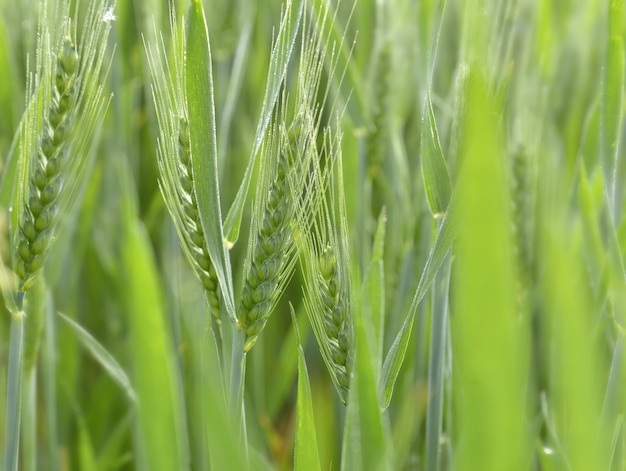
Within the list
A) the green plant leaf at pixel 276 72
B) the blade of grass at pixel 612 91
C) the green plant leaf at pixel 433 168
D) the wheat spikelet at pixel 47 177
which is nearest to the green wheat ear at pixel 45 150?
the wheat spikelet at pixel 47 177

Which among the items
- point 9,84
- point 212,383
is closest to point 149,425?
point 212,383

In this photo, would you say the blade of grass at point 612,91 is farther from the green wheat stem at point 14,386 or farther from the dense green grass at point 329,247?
the green wheat stem at point 14,386

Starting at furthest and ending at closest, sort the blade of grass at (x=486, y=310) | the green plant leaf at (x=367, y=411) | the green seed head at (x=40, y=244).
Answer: the green seed head at (x=40, y=244) < the green plant leaf at (x=367, y=411) < the blade of grass at (x=486, y=310)

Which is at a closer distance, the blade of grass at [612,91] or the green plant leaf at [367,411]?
the green plant leaf at [367,411]

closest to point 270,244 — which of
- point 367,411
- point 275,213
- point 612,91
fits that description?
point 275,213

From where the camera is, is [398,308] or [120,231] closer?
[398,308]

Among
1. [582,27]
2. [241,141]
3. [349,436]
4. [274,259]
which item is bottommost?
[349,436]

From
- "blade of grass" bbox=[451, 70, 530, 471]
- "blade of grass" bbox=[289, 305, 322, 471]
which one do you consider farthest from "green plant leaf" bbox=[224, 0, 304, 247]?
"blade of grass" bbox=[451, 70, 530, 471]

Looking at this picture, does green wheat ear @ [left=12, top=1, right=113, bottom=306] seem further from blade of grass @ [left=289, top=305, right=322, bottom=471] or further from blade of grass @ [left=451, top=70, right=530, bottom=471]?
blade of grass @ [left=451, top=70, right=530, bottom=471]

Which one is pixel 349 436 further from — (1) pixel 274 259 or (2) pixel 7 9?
(2) pixel 7 9
